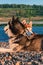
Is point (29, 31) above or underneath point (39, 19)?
above

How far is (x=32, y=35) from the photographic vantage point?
2273 millimetres

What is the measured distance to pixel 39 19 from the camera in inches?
131

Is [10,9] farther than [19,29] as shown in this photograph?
Yes

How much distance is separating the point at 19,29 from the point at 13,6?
991mm

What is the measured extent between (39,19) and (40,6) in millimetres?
175

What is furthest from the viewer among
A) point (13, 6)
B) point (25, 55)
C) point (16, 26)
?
point (13, 6)

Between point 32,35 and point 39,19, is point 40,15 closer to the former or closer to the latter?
point 39,19

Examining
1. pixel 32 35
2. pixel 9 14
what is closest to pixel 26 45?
pixel 32 35

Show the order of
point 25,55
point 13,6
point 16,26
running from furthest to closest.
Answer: point 13,6 < point 25,55 < point 16,26

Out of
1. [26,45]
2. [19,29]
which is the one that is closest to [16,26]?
[19,29]

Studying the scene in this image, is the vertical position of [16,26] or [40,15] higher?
[16,26]

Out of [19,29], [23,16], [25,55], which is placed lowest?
[25,55]

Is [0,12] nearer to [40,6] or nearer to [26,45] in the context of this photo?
[40,6]

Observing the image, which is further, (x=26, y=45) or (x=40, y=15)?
(x=40, y=15)
